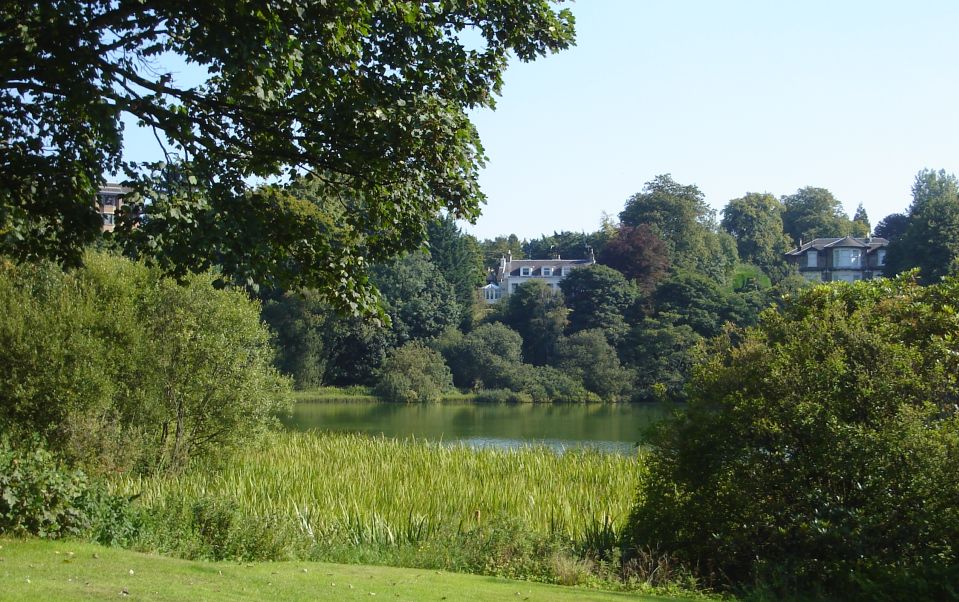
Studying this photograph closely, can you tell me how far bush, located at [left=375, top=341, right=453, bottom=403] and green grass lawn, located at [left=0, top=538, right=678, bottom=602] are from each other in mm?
46270

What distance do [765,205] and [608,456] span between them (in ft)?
294

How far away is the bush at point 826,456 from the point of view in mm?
9742

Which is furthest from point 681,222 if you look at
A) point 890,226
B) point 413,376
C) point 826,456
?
point 826,456

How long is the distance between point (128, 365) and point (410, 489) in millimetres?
6411

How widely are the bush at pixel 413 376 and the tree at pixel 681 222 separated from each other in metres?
29.8

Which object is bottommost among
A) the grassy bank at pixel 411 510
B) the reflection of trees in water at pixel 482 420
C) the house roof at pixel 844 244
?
the reflection of trees in water at pixel 482 420

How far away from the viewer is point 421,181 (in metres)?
9.02

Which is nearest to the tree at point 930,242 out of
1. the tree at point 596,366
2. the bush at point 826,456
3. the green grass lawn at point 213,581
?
the tree at point 596,366

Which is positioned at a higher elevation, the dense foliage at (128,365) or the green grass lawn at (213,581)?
the dense foliage at (128,365)

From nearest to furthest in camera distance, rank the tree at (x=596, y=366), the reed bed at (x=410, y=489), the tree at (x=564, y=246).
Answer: the reed bed at (x=410, y=489) → the tree at (x=596, y=366) → the tree at (x=564, y=246)

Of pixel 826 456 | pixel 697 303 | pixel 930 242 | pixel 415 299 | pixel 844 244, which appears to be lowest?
pixel 826 456

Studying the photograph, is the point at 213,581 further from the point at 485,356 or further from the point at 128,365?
the point at 485,356

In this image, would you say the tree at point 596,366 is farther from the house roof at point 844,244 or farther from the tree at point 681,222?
the house roof at point 844,244

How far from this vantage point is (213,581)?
28.5 feet
